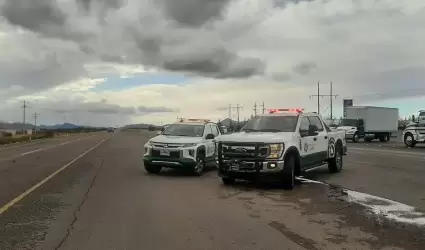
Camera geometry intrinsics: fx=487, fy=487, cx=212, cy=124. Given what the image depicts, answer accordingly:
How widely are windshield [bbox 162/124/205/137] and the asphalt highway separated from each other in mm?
2230

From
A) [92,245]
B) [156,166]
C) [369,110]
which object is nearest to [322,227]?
[92,245]

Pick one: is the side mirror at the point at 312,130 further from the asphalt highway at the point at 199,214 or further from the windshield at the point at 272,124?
the asphalt highway at the point at 199,214

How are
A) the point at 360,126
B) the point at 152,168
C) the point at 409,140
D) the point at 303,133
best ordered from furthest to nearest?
the point at 360,126, the point at 409,140, the point at 152,168, the point at 303,133

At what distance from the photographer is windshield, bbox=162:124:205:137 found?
16606 millimetres

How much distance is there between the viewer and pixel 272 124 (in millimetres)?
13633

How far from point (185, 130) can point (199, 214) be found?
329 inches

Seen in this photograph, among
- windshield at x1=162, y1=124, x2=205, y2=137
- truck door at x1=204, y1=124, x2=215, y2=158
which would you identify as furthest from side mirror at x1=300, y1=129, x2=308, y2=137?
windshield at x1=162, y1=124, x2=205, y2=137

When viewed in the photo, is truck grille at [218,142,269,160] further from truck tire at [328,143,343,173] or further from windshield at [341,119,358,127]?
windshield at [341,119,358,127]

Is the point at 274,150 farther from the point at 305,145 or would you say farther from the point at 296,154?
the point at 305,145

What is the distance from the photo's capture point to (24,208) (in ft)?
30.4

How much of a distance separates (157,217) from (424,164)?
13534 mm

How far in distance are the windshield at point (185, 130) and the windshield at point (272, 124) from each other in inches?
115

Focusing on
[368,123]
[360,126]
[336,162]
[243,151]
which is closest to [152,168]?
[243,151]

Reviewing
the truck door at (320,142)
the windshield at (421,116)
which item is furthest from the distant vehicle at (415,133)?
the truck door at (320,142)
